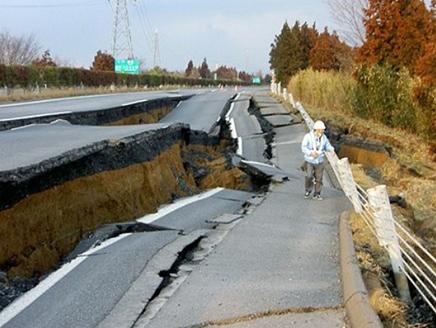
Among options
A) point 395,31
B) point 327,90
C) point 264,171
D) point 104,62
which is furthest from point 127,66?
point 264,171

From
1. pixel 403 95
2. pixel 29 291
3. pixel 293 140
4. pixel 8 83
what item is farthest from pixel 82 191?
pixel 8 83

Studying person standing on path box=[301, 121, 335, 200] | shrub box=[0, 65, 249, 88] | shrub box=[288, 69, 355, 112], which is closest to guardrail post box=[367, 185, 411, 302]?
person standing on path box=[301, 121, 335, 200]

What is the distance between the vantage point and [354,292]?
5.56 meters

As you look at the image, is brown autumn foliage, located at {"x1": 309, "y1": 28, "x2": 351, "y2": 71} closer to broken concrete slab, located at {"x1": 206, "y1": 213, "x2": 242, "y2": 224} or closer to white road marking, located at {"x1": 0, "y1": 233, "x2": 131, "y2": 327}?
broken concrete slab, located at {"x1": 206, "y1": 213, "x2": 242, "y2": 224}

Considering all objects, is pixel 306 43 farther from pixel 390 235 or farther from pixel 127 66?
pixel 390 235

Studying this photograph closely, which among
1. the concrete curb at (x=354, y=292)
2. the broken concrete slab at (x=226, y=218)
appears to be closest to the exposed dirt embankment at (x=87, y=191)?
the broken concrete slab at (x=226, y=218)

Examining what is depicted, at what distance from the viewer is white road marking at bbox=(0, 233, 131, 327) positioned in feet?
18.5

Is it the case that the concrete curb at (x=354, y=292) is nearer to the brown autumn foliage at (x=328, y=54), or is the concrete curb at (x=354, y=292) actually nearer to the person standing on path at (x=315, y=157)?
the person standing on path at (x=315, y=157)

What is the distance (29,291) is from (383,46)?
75.5 ft

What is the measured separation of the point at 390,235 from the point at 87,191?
4.74 m

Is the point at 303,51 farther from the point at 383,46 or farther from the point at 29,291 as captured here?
the point at 29,291

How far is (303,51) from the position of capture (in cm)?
5684

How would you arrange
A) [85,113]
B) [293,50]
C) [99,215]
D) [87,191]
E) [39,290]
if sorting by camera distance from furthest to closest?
[293,50], [85,113], [87,191], [99,215], [39,290]

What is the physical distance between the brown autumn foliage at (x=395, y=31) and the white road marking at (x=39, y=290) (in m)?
20.0
